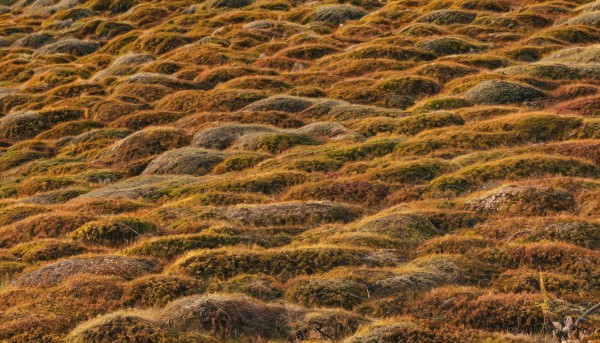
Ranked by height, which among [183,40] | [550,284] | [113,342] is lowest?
[183,40]

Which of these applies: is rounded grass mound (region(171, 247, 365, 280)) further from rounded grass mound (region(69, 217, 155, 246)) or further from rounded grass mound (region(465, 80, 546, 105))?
rounded grass mound (region(465, 80, 546, 105))

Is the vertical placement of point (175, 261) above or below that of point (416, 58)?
above

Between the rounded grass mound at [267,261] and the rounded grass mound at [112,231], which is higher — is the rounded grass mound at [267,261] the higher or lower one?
the higher one

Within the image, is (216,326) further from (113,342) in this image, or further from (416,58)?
(416,58)

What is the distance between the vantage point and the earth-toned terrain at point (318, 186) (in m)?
14.6

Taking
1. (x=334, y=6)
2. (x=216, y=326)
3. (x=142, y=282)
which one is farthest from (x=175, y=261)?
(x=334, y=6)

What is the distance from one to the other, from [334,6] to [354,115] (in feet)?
136

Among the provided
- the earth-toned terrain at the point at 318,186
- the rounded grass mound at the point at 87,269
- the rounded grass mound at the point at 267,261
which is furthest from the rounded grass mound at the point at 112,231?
the rounded grass mound at the point at 267,261

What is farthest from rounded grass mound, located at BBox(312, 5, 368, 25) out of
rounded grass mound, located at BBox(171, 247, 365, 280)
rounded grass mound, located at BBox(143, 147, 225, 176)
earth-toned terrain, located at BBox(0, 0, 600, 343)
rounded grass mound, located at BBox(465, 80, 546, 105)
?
rounded grass mound, located at BBox(171, 247, 365, 280)

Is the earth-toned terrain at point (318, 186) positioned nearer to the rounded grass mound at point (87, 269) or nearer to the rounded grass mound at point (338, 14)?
the rounded grass mound at point (87, 269)

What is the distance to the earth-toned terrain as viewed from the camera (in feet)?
47.9

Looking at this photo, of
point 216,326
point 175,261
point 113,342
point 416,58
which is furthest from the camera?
point 416,58

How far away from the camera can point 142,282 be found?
683 inches

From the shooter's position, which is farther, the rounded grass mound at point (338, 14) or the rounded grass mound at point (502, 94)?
the rounded grass mound at point (338, 14)
